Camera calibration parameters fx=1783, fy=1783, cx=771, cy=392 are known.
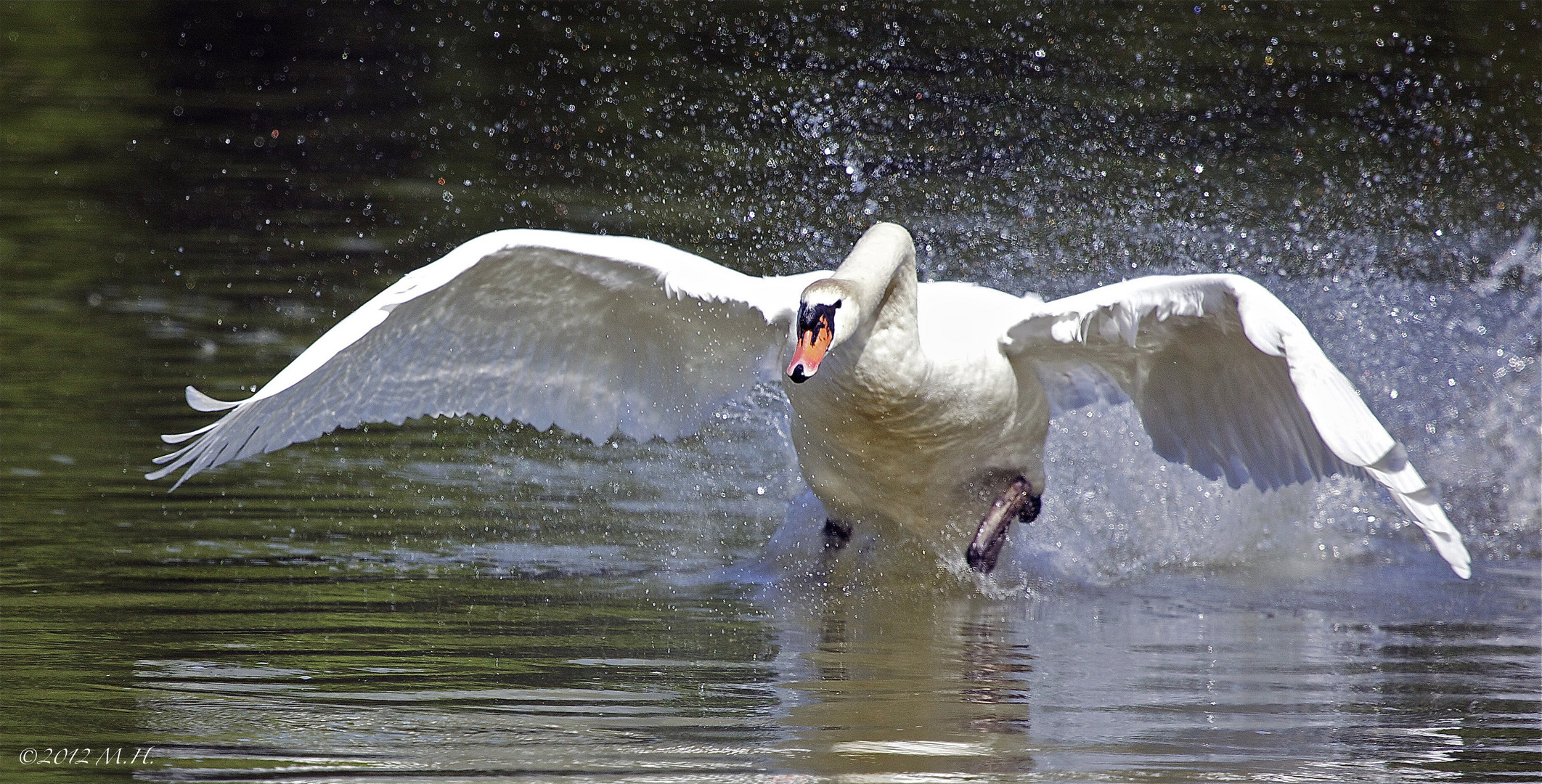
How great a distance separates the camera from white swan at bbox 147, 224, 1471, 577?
5512 millimetres

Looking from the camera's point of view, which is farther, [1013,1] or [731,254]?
[1013,1]

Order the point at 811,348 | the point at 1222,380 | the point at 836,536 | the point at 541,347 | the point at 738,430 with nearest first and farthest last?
1. the point at 811,348
2. the point at 1222,380
3. the point at 541,347
4. the point at 836,536
5. the point at 738,430

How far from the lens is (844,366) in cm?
559

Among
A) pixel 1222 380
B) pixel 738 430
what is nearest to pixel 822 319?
pixel 1222 380

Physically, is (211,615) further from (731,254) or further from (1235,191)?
(1235,191)

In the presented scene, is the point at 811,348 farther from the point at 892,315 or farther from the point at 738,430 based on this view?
the point at 738,430

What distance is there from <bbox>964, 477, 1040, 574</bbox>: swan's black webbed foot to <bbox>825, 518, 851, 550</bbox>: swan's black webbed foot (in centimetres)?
46

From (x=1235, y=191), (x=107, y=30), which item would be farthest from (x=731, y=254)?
(x=107, y=30)

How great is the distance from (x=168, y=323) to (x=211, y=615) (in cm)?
451

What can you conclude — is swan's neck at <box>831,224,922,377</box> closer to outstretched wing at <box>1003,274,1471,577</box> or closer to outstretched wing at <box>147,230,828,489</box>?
outstretched wing at <box>147,230,828,489</box>

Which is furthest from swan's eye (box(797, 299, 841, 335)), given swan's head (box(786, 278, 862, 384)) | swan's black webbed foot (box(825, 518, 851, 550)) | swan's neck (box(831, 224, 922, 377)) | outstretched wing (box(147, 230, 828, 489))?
swan's black webbed foot (box(825, 518, 851, 550))

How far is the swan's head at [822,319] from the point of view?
486cm

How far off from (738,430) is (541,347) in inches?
82.2

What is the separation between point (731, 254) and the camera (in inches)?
435
